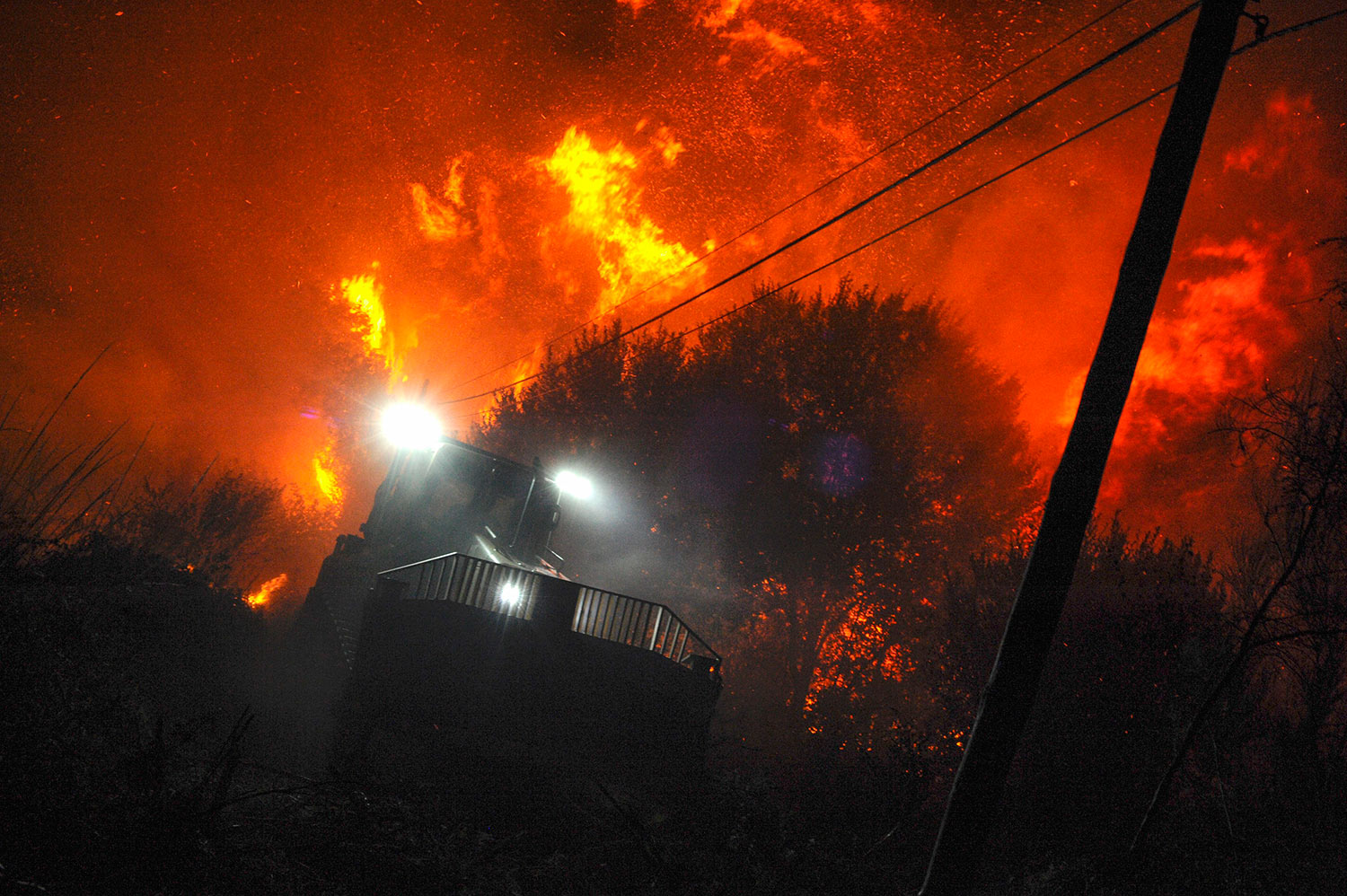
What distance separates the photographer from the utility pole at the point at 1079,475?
174 inches

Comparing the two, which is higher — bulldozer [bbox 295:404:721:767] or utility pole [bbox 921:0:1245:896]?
utility pole [bbox 921:0:1245:896]

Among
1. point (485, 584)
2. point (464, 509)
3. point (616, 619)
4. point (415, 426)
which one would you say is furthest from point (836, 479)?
point (415, 426)

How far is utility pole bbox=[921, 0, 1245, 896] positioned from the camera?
441 centimetres

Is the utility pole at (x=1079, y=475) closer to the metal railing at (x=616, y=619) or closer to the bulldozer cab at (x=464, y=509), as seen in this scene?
the metal railing at (x=616, y=619)

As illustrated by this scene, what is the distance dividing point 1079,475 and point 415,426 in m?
22.8

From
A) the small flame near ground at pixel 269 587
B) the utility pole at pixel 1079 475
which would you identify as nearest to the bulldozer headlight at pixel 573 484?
the utility pole at pixel 1079 475

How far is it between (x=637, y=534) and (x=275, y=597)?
1257 inches

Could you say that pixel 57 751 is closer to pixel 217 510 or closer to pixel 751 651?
pixel 751 651

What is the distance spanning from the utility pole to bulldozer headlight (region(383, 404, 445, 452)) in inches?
863

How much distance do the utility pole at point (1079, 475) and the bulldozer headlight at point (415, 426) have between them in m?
21.9

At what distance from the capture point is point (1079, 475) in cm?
458

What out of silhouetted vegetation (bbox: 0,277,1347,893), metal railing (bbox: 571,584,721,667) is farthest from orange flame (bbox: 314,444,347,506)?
metal railing (bbox: 571,584,721,667)

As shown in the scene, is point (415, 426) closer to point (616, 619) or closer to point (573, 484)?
point (573, 484)

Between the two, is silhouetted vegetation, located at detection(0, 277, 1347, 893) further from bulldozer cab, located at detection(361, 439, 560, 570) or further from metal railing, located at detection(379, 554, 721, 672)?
bulldozer cab, located at detection(361, 439, 560, 570)
